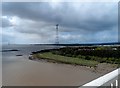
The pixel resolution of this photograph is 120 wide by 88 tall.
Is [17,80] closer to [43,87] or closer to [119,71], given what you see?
[43,87]

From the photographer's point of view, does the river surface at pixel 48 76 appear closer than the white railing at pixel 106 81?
No

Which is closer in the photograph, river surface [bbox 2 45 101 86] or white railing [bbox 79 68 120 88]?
white railing [bbox 79 68 120 88]

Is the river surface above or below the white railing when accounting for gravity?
below

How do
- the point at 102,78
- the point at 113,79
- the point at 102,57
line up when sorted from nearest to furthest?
the point at 102,78 → the point at 113,79 → the point at 102,57

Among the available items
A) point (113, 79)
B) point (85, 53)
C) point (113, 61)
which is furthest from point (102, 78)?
point (85, 53)

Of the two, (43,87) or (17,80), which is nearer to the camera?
(43,87)

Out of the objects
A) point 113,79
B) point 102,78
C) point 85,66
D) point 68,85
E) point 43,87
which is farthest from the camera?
point 85,66

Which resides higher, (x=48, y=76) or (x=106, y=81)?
(x=106, y=81)

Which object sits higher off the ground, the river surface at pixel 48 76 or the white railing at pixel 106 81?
the white railing at pixel 106 81
